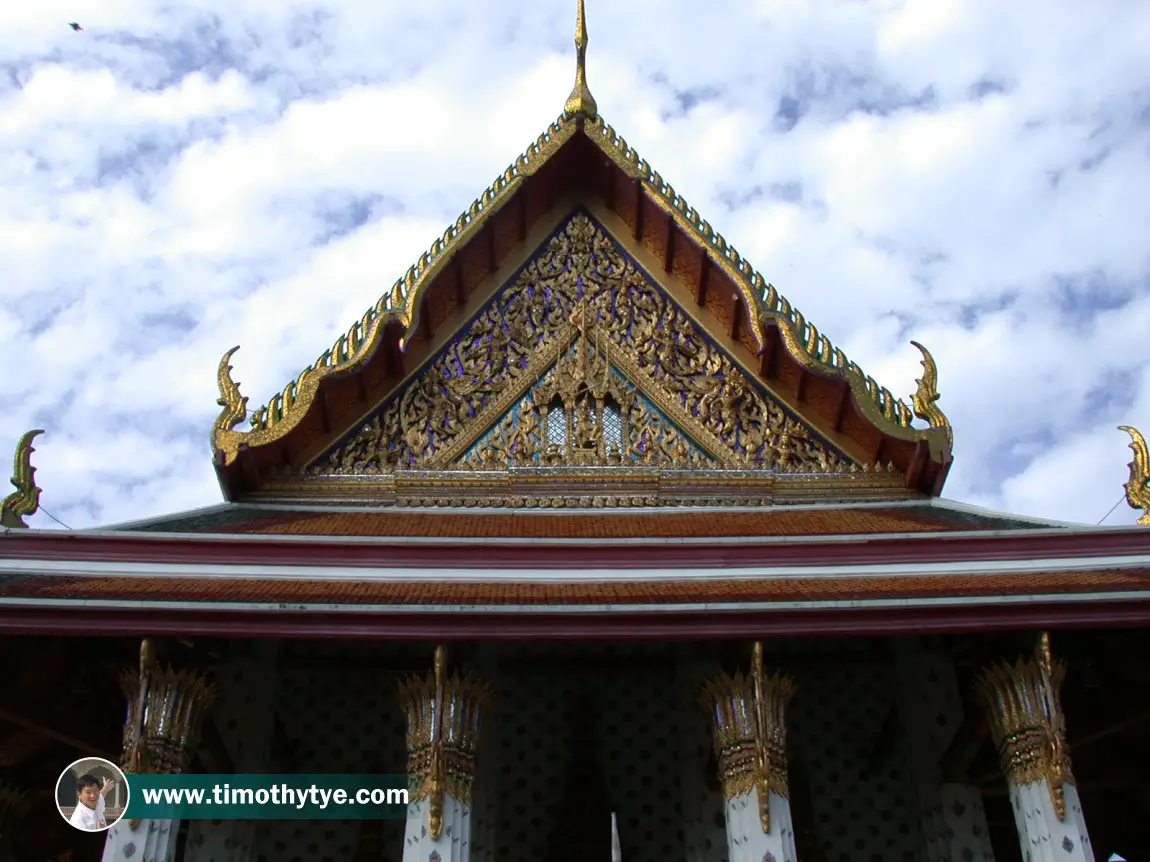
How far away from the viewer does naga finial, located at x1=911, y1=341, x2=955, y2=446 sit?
7762mm

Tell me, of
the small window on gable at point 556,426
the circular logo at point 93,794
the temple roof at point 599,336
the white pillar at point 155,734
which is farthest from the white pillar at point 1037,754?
the circular logo at point 93,794

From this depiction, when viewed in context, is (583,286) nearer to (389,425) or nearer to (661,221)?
(661,221)

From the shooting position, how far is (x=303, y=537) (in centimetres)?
638

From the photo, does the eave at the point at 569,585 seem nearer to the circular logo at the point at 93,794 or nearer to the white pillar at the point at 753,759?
the white pillar at the point at 753,759

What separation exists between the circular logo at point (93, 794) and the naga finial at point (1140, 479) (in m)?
5.46

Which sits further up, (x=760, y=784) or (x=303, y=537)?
(x=303, y=537)

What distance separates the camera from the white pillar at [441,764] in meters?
5.10

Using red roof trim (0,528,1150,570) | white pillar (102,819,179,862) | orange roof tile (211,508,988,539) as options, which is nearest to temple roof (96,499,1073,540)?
orange roof tile (211,508,988,539)

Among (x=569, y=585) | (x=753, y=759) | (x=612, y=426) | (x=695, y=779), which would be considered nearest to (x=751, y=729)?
(x=753, y=759)

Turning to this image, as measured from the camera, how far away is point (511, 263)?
895 cm

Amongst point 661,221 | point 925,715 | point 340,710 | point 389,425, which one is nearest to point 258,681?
point 340,710

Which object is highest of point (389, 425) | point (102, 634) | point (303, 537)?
point (389, 425)

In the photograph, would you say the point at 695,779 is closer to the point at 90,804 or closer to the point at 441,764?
the point at 441,764

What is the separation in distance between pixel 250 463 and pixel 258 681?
5.66 ft
